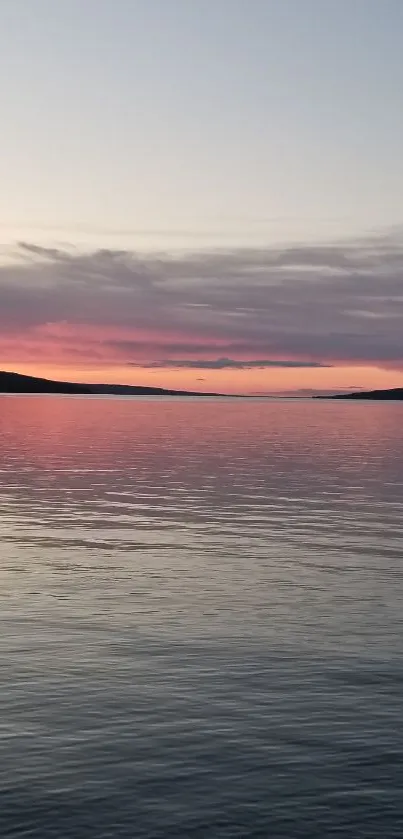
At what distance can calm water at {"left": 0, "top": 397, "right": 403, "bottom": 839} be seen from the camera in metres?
17.7

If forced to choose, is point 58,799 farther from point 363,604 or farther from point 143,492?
point 143,492

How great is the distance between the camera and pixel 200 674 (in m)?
25.2

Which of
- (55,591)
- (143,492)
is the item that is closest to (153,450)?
(143,492)

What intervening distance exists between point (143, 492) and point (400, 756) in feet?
167

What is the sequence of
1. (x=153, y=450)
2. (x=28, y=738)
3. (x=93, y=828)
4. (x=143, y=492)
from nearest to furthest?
(x=93, y=828)
(x=28, y=738)
(x=143, y=492)
(x=153, y=450)

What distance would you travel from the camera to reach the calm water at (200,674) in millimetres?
17703

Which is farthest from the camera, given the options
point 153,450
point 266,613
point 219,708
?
point 153,450

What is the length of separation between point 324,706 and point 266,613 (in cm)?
901

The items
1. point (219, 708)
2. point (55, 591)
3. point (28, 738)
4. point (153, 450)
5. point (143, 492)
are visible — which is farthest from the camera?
point (153, 450)

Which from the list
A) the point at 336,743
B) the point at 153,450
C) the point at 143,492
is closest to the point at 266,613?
the point at 336,743

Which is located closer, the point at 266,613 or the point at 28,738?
the point at 28,738

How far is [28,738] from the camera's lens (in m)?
20.5

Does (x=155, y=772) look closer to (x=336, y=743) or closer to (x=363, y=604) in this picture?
(x=336, y=743)

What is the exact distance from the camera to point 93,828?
1669 centimetres
